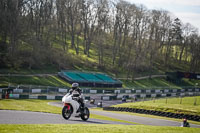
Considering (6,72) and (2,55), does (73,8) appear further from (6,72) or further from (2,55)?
(6,72)

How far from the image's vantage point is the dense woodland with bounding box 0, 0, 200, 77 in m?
61.2

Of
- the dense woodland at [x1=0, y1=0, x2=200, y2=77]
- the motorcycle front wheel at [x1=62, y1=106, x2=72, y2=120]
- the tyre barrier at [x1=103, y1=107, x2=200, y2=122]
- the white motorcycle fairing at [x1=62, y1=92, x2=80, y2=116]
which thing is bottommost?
the tyre barrier at [x1=103, y1=107, x2=200, y2=122]

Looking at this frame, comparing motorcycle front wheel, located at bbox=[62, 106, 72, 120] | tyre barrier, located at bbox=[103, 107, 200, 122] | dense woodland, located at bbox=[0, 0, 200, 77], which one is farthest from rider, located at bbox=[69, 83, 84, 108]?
dense woodland, located at bbox=[0, 0, 200, 77]

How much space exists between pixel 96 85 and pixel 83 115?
147ft

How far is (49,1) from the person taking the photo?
257ft

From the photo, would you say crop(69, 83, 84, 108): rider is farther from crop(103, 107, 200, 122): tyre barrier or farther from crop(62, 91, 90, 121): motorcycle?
crop(103, 107, 200, 122): tyre barrier

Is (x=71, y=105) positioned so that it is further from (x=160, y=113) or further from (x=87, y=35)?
(x=87, y=35)

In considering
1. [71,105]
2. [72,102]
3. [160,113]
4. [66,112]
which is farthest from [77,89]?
[160,113]

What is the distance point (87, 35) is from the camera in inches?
3433

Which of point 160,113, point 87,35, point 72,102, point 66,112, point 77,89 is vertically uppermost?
point 87,35

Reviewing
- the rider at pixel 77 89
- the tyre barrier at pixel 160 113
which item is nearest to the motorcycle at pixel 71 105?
the rider at pixel 77 89

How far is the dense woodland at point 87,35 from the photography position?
6122 cm

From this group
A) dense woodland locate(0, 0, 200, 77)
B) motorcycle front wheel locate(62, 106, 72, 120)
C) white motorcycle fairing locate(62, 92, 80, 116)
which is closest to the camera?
white motorcycle fairing locate(62, 92, 80, 116)

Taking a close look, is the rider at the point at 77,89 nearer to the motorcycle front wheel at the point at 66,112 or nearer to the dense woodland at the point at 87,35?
the motorcycle front wheel at the point at 66,112
